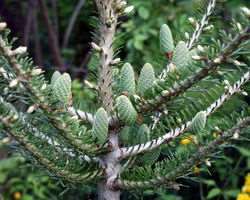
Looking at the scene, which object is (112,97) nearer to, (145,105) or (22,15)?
(145,105)

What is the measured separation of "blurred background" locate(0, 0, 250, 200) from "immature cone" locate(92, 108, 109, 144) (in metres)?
0.11

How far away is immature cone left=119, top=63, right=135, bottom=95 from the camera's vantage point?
756mm

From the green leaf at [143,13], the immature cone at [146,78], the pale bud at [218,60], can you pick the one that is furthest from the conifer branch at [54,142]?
the green leaf at [143,13]

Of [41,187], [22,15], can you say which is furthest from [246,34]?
[22,15]

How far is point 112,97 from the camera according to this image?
30.7 inches

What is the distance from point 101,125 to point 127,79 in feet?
0.29

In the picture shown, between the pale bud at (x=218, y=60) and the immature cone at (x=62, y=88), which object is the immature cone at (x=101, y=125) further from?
the pale bud at (x=218, y=60)

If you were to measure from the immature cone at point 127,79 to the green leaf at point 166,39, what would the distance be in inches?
3.6

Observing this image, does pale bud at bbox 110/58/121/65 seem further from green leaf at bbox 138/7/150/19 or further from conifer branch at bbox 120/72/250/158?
green leaf at bbox 138/7/150/19

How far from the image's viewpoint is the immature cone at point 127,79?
0.76m

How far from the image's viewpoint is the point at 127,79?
76 cm

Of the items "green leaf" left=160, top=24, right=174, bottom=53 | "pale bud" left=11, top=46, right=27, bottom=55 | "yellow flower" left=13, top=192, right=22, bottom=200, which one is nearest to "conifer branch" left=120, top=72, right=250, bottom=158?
"green leaf" left=160, top=24, right=174, bottom=53

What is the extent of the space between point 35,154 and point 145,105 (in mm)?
157

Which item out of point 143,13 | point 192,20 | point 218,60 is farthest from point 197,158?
point 143,13
